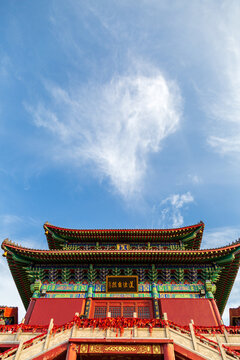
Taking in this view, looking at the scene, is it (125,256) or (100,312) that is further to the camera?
(125,256)

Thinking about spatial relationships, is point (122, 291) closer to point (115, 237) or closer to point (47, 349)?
A: point (115, 237)

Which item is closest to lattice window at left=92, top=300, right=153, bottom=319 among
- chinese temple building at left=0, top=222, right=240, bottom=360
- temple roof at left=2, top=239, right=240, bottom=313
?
chinese temple building at left=0, top=222, right=240, bottom=360

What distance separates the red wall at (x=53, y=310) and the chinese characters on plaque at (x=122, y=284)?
1.98 meters

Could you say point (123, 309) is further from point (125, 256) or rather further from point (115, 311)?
point (125, 256)

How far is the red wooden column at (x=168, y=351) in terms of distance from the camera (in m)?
10.4

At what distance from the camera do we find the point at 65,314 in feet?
51.5

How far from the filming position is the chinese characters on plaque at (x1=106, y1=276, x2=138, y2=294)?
1669cm

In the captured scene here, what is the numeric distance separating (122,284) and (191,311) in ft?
15.0

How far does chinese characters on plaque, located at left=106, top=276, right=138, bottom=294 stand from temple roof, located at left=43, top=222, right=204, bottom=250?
4.04 meters

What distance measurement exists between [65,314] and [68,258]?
340 centimetres

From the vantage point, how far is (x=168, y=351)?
34.6 feet

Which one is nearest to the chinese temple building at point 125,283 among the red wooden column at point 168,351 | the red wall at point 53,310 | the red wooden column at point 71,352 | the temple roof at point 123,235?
the red wall at point 53,310

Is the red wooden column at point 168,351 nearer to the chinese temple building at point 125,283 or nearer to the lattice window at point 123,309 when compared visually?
the chinese temple building at point 125,283

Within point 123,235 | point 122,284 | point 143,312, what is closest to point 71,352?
point 143,312
